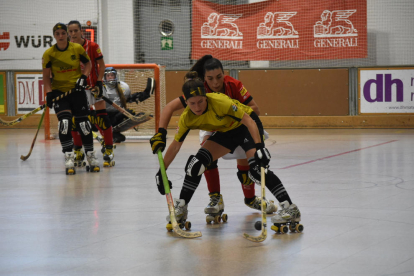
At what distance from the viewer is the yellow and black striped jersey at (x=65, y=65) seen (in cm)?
644

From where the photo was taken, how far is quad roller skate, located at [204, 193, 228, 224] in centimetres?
401

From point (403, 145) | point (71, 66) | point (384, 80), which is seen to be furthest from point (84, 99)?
point (384, 80)

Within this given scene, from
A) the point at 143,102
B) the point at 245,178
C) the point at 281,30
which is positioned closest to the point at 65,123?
the point at 245,178

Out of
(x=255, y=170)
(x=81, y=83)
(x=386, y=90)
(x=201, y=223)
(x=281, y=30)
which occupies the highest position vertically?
(x=281, y=30)

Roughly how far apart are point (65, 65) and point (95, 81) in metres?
0.76

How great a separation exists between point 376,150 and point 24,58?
8949mm

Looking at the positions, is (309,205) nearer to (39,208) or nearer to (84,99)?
(39,208)

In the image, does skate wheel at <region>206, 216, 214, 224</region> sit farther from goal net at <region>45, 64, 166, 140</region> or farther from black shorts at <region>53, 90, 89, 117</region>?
goal net at <region>45, 64, 166, 140</region>

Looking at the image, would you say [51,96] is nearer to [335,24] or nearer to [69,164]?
[69,164]

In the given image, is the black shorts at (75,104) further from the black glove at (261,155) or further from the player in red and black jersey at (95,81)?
the black glove at (261,155)

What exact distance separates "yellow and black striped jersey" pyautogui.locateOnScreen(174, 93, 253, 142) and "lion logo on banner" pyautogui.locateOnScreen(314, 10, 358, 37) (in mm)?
8965

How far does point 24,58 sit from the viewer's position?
46.4ft

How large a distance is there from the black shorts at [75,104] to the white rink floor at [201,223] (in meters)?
0.65

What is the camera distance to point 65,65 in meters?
6.48
